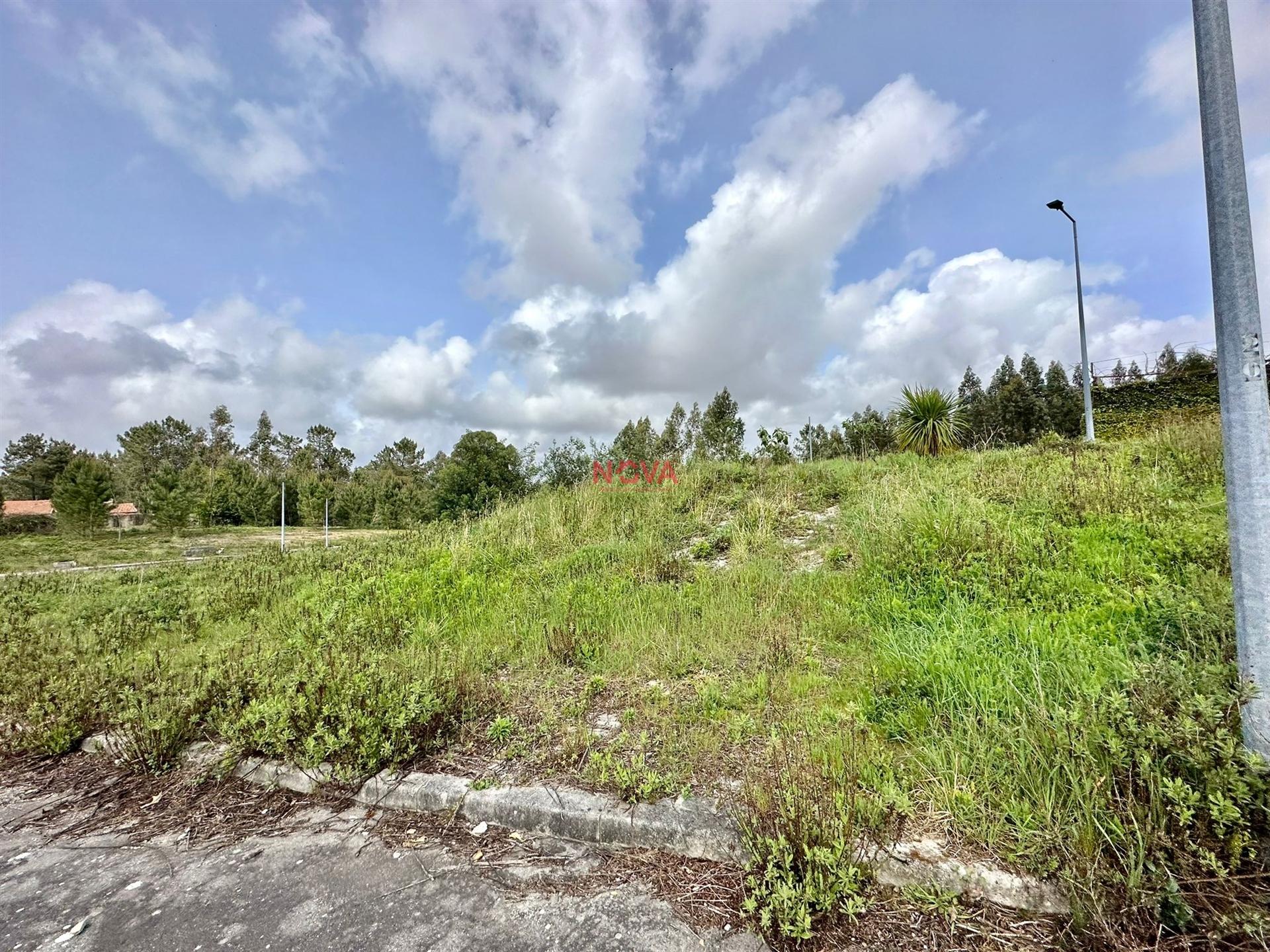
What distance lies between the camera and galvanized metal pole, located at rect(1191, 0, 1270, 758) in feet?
5.77

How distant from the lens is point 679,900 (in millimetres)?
1739

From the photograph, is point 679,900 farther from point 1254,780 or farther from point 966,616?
point 966,616

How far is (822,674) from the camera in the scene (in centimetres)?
308

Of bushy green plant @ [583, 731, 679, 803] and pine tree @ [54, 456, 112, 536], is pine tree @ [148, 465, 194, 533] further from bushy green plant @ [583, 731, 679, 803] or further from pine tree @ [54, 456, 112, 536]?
bushy green plant @ [583, 731, 679, 803]

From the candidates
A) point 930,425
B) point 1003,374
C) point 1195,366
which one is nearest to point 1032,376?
point 1003,374

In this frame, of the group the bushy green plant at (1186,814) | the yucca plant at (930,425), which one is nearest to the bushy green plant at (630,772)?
the bushy green plant at (1186,814)

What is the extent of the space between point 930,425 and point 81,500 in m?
36.7

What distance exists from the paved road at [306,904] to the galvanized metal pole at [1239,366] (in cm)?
196

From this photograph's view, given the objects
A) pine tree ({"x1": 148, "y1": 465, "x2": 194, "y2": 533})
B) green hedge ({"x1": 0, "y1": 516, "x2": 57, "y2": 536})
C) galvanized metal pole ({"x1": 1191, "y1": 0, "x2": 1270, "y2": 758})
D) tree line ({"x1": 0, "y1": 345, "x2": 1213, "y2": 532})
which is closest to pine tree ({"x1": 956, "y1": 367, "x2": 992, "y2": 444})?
tree line ({"x1": 0, "y1": 345, "x2": 1213, "y2": 532})

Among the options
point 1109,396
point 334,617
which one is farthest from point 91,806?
point 1109,396

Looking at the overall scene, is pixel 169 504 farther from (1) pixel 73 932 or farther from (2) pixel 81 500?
(1) pixel 73 932

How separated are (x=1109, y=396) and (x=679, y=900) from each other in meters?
27.0

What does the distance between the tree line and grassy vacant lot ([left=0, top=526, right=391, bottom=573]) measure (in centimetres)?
172

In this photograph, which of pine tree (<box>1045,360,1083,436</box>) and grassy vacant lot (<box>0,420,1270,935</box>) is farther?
pine tree (<box>1045,360,1083,436</box>)
